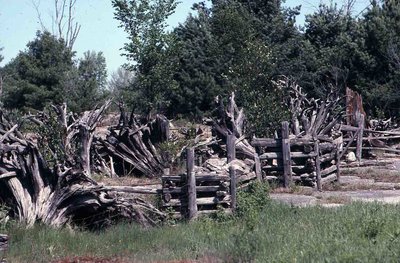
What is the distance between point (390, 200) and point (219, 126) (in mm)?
5730

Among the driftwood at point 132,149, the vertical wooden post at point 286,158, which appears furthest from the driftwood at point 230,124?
the driftwood at point 132,149

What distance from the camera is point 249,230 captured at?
13.6 metres

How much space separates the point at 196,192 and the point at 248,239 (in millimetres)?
4030

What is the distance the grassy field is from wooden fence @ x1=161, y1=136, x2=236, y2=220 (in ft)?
1.67

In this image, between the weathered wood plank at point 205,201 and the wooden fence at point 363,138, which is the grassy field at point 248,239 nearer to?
the weathered wood plank at point 205,201

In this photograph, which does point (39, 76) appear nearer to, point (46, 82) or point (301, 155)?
point (46, 82)

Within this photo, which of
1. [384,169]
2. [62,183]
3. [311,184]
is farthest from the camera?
[384,169]

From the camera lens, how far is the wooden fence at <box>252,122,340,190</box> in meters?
21.3

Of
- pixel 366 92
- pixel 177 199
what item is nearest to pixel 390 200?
pixel 177 199

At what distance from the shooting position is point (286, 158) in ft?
69.8

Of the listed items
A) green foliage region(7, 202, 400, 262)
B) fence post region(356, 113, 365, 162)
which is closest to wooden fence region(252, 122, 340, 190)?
green foliage region(7, 202, 400, 262)

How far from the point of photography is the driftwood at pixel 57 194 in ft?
49.5

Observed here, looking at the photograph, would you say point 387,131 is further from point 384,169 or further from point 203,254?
point 203,254

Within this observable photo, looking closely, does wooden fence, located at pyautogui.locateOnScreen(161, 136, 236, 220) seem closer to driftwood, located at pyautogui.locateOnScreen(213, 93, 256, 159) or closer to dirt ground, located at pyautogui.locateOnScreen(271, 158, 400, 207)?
dirt ground, located at pyautogui.locateOnScreen(271, 158, 400, 207)
